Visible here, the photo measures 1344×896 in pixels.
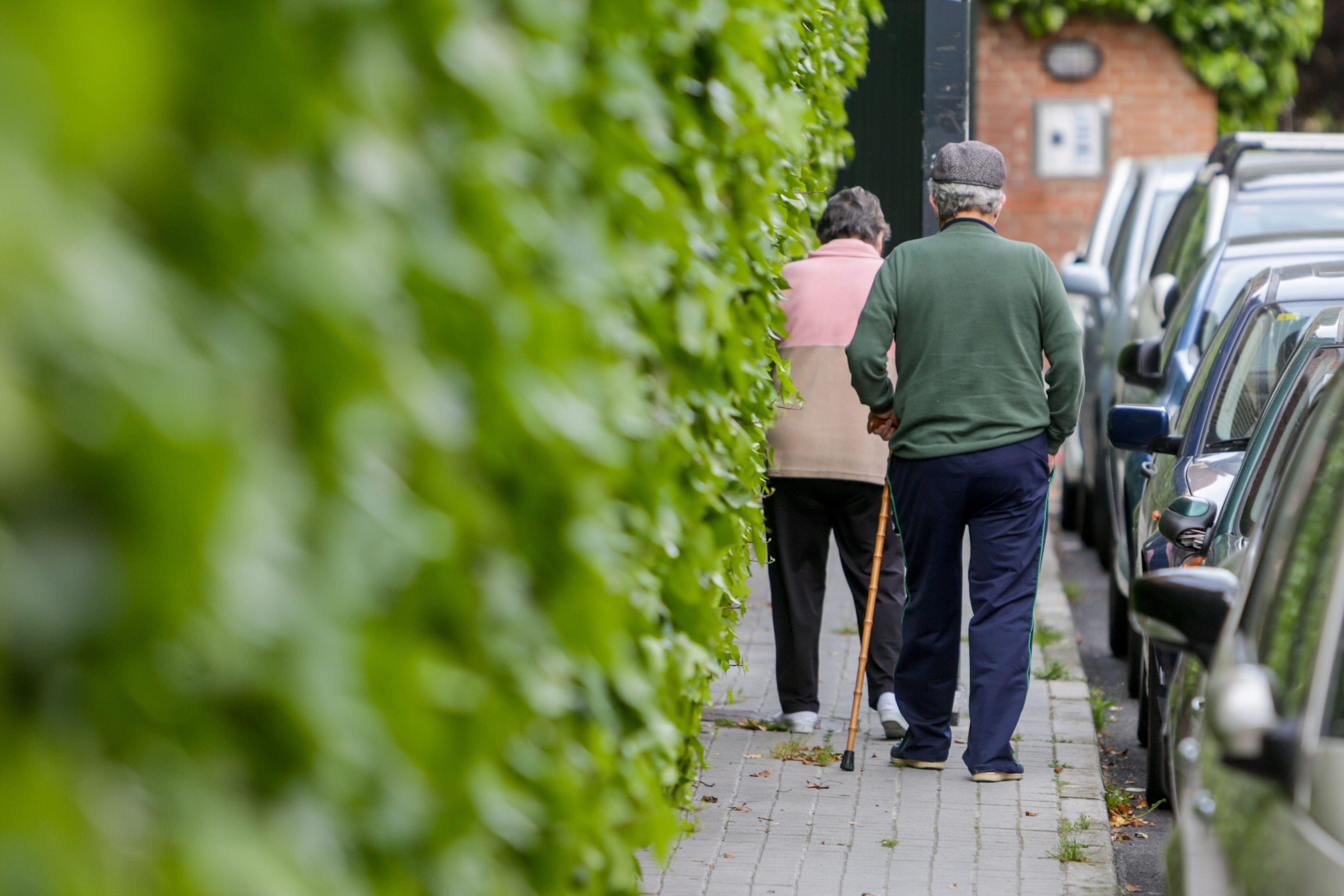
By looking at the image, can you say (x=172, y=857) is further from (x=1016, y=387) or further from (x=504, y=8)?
(x=1016, y=387)

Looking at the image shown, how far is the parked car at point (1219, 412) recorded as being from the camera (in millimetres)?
5801

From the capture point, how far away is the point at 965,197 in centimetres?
566

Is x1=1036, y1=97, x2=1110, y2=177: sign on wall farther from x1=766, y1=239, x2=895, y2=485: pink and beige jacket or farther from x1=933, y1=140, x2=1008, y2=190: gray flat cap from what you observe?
x1=933, y1=140, x2=1008, y2=190: gray flat cap

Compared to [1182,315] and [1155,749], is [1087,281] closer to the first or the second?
[1182,315]

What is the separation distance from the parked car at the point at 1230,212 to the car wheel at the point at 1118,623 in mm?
384

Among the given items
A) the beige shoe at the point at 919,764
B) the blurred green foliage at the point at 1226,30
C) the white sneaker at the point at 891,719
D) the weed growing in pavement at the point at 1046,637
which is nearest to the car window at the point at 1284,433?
the beige shoe at the point at 919,764

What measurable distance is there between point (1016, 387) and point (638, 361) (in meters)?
2.96

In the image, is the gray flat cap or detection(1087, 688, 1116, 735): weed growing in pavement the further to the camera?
detection(1087, 688, 1116, 735): weed growing in pavement

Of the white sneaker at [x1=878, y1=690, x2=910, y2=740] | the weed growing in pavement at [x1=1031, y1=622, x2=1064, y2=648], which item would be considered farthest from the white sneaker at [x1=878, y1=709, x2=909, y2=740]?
the weed growing in pavement at [x1=1031, y1=622, x2=1064, y2=648]

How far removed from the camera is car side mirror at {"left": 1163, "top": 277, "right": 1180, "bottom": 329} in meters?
8.74

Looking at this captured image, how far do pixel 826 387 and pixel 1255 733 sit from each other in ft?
12.8

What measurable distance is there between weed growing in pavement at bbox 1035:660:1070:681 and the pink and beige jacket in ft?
5.18

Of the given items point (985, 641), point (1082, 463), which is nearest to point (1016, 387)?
point (985, 641)

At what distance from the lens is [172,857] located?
3.46ft
